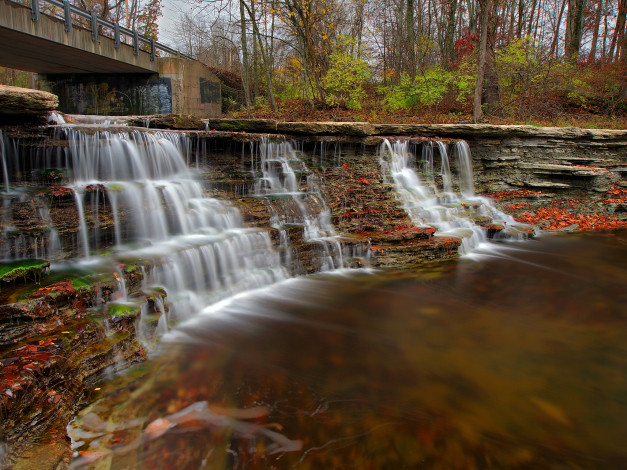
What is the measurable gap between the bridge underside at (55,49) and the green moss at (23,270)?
9.09 meters

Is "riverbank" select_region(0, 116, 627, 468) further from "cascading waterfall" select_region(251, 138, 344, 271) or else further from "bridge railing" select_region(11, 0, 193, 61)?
"bridge railing" select_region(11, 0, 193, 61)

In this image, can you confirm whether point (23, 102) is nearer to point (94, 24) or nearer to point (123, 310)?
point (123, 310)

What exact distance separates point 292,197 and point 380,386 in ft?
18.6

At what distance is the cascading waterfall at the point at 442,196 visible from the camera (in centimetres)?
995

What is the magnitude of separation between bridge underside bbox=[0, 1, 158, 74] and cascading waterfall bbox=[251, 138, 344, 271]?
7955 mm

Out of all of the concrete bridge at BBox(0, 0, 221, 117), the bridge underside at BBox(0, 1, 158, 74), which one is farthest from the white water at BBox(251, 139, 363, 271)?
the concrete bridge at BBox(0, 0, 221, 117)

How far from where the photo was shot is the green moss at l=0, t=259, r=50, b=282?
480 centimetres

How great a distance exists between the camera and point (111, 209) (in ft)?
22.2

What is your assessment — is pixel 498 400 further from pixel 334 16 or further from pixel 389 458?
pixel 334 16

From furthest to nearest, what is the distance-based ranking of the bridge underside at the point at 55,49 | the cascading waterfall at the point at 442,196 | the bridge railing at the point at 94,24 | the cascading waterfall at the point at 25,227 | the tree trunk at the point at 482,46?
the tree trunk at the point at 482,46 → the bridge railing at the point at 94,24 → the bridge underside at the point at 55,49 → the cascading waterfall at the point at 442,196 → the cascading waterfall at the point at 25,227

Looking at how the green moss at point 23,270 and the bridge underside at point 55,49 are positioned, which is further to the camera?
the bridge underside at point 55,49

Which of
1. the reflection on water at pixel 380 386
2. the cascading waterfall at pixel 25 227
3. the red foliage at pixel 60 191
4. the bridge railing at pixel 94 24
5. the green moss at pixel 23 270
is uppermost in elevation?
the bridge railing at pixel 94 24

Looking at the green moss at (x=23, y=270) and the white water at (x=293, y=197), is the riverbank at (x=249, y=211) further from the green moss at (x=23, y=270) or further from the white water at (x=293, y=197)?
the white water at (x=293, y=197)

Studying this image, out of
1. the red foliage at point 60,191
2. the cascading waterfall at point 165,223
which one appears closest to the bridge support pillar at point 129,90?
the cascading waterfall at point 165,223
